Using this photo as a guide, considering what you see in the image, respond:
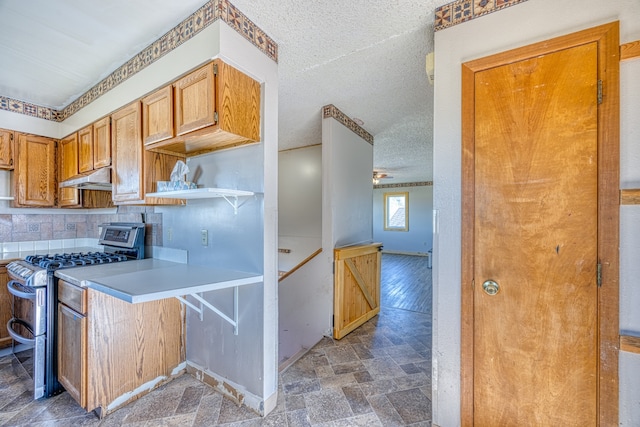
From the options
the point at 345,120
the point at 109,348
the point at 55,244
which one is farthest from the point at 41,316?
the point at 345,120

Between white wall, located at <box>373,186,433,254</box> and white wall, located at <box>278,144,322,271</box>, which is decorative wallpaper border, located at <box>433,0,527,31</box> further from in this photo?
white wall, located at <box>373,186,433,254</box>

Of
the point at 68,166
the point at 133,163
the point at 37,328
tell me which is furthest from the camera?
the point at 68,166

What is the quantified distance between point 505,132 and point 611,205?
1.71 feet

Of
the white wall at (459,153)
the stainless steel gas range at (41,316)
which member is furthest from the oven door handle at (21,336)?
the white wall at (459,153)

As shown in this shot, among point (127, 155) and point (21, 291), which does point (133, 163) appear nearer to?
point (127, 155)

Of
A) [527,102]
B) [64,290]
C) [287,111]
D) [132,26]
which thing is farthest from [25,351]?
[527,102]

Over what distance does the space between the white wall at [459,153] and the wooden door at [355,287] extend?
4.55ft

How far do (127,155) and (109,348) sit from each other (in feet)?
4.41

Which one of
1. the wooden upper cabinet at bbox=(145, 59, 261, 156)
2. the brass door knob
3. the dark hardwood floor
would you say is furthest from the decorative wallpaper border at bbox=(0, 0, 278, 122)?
the dark hardwood floor

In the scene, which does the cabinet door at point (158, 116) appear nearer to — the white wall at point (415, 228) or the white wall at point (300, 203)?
the white wall at point (300, 203)

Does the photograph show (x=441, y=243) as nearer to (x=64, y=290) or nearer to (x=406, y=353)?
(x=406, y=353)

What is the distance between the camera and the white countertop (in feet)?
4.15

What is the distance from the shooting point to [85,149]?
2.46m

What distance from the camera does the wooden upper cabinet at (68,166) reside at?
2.63 m
